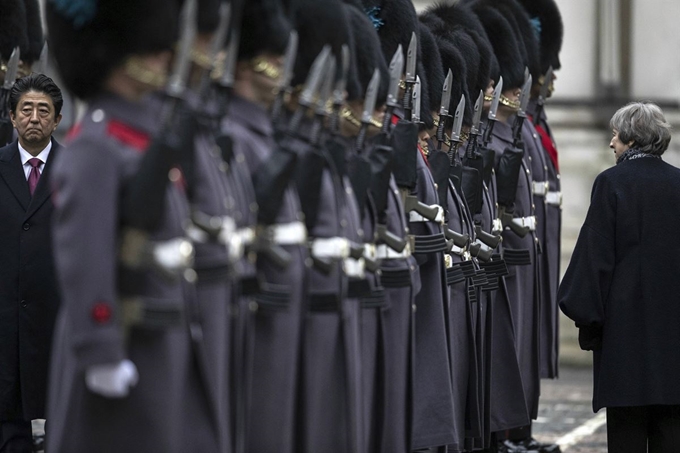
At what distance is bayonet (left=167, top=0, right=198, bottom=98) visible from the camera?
446 cm

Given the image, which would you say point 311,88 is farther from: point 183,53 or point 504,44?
point 504,44

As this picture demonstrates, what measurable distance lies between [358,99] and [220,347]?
197 cm

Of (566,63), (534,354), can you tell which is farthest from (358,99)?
(566,63)

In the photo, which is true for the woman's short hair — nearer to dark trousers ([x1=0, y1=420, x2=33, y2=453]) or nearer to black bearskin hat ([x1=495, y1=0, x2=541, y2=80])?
black bearskin hat ([x1=495, y1=0, x2=541, y2=80])

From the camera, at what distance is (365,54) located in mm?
6586

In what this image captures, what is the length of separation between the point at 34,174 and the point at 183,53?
9.19 ft

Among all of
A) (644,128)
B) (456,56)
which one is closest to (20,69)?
(456,56)

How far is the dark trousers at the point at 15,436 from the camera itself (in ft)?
23.2

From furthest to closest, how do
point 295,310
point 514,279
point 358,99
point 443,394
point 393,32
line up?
point 514,279, point 393,32, point 443,394, point 358,99, point 295,310

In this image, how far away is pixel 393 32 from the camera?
7512mm

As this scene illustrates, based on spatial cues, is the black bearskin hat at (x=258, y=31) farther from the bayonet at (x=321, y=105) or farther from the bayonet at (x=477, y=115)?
the bayonet at (x=477, y=115)

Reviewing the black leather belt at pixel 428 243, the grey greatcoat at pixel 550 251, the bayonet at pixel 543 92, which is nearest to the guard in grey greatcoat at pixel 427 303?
the black leather belt at pixel 428 243

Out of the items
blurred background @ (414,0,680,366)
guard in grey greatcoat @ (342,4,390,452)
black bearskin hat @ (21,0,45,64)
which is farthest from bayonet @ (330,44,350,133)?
blurred background @ (414,0,680,366)

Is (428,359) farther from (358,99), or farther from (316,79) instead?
(316,79)
